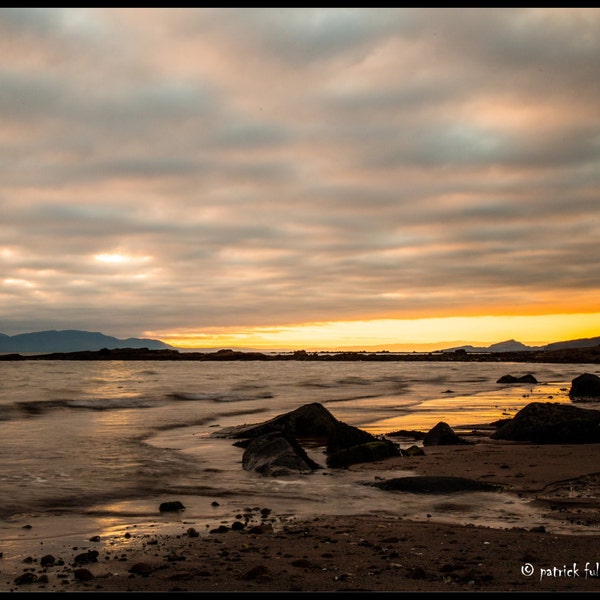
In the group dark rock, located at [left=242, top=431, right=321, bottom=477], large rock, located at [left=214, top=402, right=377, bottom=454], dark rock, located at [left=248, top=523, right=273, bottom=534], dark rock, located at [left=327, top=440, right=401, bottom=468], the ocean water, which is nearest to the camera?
dark rock, located at [left=248, top=523, right=273, bottom=534]

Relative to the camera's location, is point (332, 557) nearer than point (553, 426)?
Yes

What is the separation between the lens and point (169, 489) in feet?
34.9

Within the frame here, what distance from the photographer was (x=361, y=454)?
→ 42.0ft

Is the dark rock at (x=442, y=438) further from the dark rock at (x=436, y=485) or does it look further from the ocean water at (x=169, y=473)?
the dark rock at (x=436, y=485)

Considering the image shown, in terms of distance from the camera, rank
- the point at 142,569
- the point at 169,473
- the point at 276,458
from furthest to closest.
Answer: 1. the point at 169,473
2. the point at 276,458
3. the point at 142,569

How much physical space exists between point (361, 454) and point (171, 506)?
5027 millimetres

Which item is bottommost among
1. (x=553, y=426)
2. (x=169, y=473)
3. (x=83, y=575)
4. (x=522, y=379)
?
(x=522, y=379)

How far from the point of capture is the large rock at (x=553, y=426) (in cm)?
1473

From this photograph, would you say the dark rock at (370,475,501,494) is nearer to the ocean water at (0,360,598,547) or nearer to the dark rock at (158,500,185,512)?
the ocean water at (0,360,598,547)

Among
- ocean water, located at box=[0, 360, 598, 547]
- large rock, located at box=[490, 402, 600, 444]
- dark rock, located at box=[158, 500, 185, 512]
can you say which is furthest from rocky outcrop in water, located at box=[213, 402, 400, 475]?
large rock, located at box=[490, 402, 600, 444]

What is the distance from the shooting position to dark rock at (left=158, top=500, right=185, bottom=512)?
891 centimetres

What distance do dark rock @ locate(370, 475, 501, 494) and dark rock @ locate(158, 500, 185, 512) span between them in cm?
331

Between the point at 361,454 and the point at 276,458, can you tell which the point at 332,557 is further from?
the point at 361,454

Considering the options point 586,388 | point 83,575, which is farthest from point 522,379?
point 83,575
